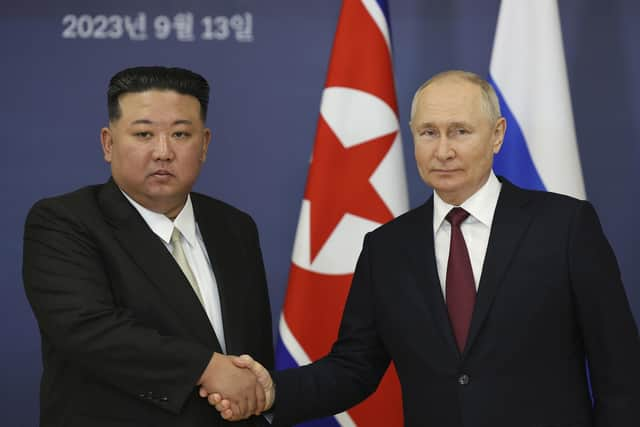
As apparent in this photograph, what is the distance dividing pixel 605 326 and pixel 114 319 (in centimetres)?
115

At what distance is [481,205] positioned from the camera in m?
2.18

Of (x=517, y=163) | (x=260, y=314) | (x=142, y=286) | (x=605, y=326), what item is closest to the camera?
(x=605, y=326)

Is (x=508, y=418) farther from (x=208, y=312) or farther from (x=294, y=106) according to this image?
(x=294, y=106)

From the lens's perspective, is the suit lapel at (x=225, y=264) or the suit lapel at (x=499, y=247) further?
the suit lapel at (x=225, y=264)

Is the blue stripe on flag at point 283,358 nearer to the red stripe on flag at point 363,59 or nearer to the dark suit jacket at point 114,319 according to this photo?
the dark suit jacket at point 114,319

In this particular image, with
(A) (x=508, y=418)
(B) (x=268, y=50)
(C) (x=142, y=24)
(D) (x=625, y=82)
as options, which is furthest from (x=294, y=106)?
(A) (x=508, y=418)

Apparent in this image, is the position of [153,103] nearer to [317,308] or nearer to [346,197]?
[346,197]

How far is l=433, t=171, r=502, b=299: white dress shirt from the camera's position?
2.15 m

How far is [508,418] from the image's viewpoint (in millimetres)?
2029

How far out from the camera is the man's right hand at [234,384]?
2115 mm

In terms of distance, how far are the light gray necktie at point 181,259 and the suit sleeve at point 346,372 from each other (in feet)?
1.17

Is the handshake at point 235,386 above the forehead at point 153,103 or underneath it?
underneath

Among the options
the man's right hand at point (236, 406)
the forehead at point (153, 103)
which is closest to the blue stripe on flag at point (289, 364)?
the man's right hand at point (236, 406)

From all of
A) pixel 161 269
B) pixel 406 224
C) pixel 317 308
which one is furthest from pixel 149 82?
pixel 317 308
